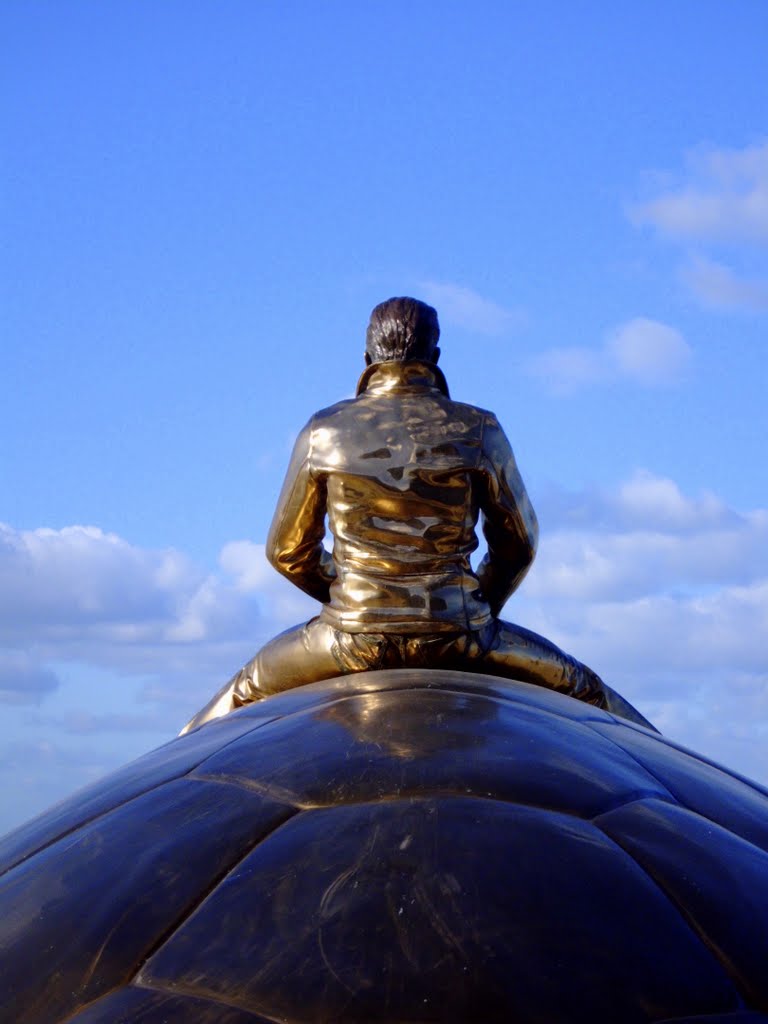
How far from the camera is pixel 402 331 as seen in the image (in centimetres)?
596

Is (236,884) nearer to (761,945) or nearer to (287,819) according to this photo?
(287,819)

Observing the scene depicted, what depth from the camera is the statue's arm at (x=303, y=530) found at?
591 centimetres

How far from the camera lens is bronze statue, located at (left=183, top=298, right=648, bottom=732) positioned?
18.3 ft

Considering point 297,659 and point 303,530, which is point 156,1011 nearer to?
point 297,659

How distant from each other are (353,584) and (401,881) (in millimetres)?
3390

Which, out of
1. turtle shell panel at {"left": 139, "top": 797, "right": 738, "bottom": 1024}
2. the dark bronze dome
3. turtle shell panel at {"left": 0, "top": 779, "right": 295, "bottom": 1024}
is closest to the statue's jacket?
the dark bronze dome

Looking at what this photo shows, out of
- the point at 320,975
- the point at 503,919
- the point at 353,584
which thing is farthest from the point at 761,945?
the point at 353,584

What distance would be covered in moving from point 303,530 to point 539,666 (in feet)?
3.92

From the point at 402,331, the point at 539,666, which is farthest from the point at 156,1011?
the point at 402,331

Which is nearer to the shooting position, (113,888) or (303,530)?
(113,888)

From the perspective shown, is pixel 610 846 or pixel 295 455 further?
pixel 295 455

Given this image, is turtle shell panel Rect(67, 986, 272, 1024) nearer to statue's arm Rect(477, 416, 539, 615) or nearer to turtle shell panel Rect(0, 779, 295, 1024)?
turtle shell panel Rect(0, 779, 295, 1024)

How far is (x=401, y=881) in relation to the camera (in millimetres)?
2301

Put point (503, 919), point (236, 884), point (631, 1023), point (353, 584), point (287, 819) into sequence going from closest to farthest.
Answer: point (631, 1023), point (503, 919), point (236, 884), point (287, 819), point (353, 584)
